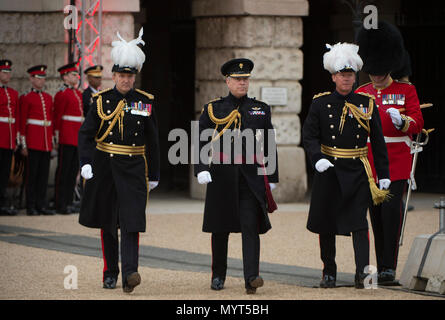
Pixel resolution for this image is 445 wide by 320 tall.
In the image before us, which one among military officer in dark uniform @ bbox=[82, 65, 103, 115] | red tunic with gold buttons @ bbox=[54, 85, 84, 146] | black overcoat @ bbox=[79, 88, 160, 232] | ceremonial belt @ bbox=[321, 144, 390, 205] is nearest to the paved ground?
black overcoat @ bbox=[79, 88, 160, 232]

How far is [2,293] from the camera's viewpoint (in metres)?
7.46

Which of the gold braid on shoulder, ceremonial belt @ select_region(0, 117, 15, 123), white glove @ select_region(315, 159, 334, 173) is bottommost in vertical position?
ceremonial belt @ select_region(0, 117, 15, 123)

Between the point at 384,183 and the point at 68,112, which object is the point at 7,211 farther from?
the point at 384,183

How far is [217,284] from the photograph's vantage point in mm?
7797

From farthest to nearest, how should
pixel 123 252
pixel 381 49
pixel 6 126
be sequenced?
1. pixel 6 126
2. pixel 381 49
3. pixel 123 252

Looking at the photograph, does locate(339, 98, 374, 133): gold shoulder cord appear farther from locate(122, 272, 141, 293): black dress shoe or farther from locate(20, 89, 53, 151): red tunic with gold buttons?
locate(20, 89, 53, 151): red tunic with gold buttons

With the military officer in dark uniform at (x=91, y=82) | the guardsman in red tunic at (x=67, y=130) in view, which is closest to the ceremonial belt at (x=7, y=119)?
the guardsman in red tunic at (x=67, y=130)

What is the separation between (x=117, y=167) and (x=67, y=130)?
5.52 m

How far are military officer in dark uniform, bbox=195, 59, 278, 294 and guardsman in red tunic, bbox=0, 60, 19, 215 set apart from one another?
558 cm

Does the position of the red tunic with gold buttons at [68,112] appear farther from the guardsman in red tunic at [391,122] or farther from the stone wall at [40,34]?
the guardsman in red tunic at [391,122]

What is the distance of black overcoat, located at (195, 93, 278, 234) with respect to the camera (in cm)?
774

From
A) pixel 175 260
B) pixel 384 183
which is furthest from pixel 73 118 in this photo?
pixel 384 183

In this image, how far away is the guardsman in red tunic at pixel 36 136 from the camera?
42.5 ft
